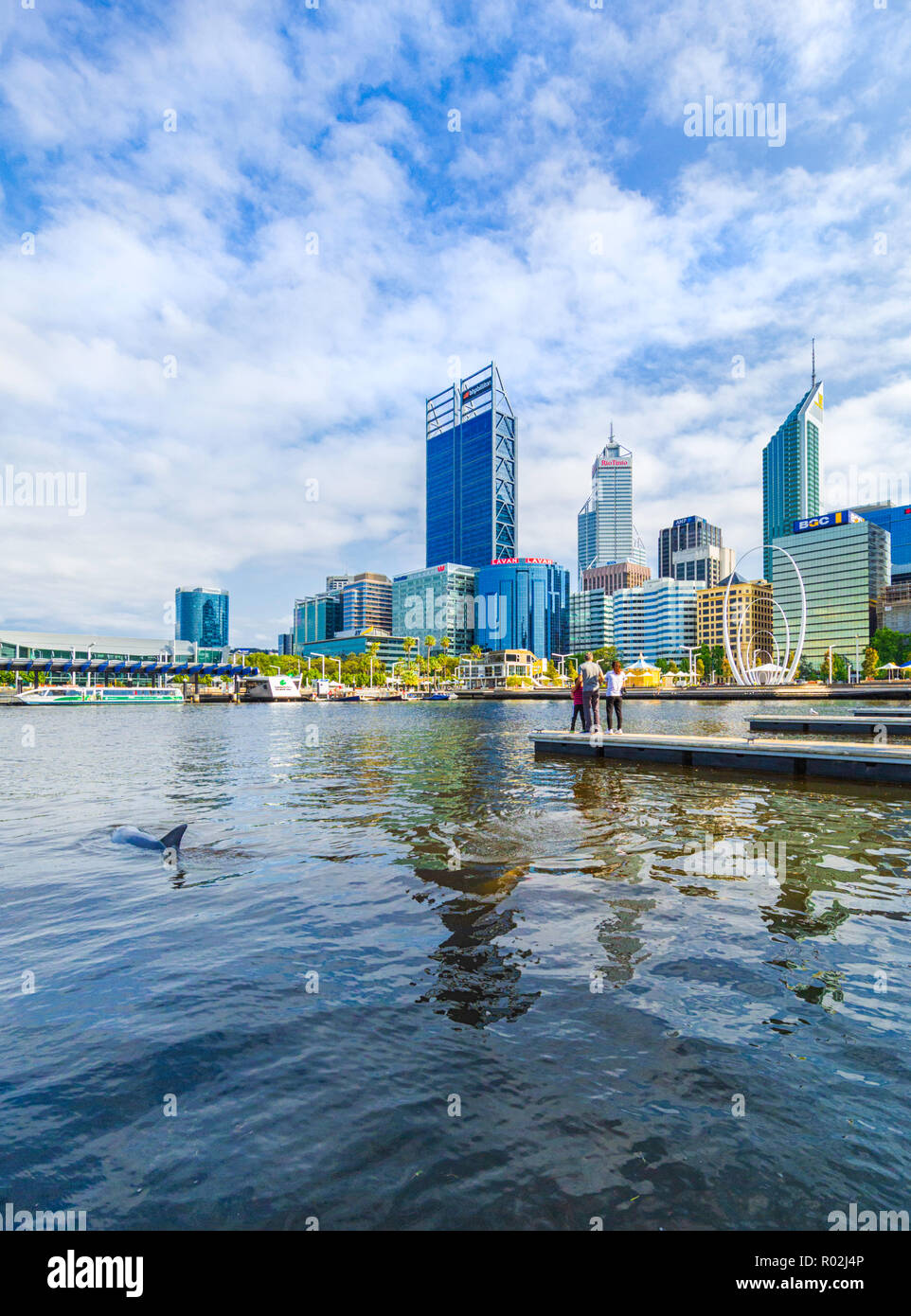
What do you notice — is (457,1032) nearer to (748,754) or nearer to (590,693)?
(748,754)

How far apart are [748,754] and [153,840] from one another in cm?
2133

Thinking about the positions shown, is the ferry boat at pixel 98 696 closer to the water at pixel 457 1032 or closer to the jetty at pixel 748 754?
the jetty at pixel 748 754

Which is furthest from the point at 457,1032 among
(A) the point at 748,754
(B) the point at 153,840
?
(A) the point at 748,754

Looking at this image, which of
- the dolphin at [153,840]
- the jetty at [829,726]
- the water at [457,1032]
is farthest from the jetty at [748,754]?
the dolphin at [153,840]

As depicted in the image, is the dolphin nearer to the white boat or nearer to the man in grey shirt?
the man in grey shirt

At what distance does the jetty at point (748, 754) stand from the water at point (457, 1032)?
31.1 feet

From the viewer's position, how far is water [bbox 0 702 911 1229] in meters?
4.14

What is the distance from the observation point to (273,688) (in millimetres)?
148375

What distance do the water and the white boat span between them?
138653 mm

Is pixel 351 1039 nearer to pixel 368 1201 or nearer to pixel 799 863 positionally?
pixel 368 1201

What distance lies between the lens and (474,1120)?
15.5ft

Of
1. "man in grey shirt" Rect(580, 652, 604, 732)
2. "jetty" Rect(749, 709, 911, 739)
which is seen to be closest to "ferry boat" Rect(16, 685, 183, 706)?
"man in grey shirt" Rect(580, 652, 604, 732)

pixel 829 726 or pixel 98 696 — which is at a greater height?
pixel 829 726
